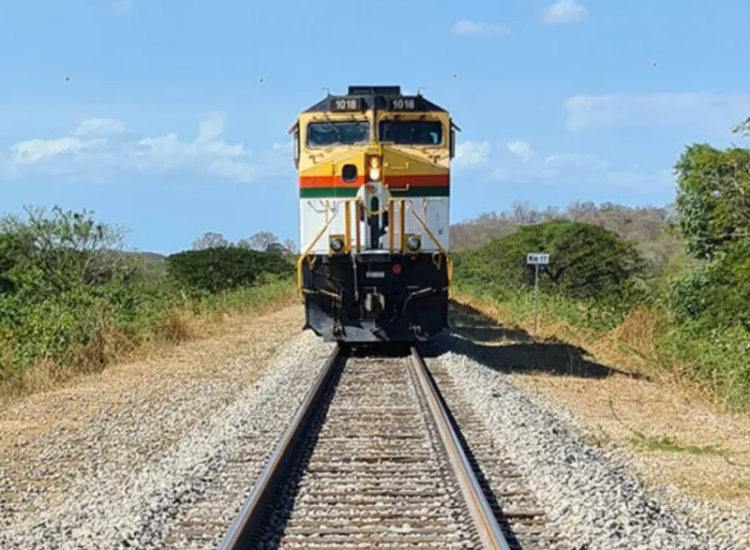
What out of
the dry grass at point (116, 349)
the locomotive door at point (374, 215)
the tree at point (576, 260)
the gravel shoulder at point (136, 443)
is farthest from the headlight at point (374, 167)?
the tree at point (576, 260)

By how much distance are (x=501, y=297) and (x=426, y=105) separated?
1794 cm

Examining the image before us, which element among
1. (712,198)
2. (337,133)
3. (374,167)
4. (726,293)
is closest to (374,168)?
(374,167)

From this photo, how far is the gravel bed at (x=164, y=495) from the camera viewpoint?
5.75 meters

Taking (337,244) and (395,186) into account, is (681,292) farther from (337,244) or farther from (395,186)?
(337,244)

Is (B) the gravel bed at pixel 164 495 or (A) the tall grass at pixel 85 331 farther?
(A) the tall grass at pixel 85 331

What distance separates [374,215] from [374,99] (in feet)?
6.87

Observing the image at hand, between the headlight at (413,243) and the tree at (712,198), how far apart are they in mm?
8332

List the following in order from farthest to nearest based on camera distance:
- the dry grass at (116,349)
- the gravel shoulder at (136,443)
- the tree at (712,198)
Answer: the tree at (712,198), the dry grass at (116,349), the gravel shoulder at (136,443)

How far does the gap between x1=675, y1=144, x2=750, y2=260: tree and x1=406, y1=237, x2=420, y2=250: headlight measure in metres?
8.33

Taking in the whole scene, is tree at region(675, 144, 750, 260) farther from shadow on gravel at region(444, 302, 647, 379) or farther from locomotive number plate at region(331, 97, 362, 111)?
locomotive number plate at region(331, 97, 362, 111)

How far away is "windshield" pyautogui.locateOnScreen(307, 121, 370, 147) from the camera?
14797mm

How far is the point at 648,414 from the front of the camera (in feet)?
36.5

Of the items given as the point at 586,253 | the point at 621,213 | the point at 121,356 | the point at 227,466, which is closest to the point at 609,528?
the point at 227,466

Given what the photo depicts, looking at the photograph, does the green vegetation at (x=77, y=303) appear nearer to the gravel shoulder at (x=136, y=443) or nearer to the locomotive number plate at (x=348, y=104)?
the gravel shoulder at (x=136, y=443)
